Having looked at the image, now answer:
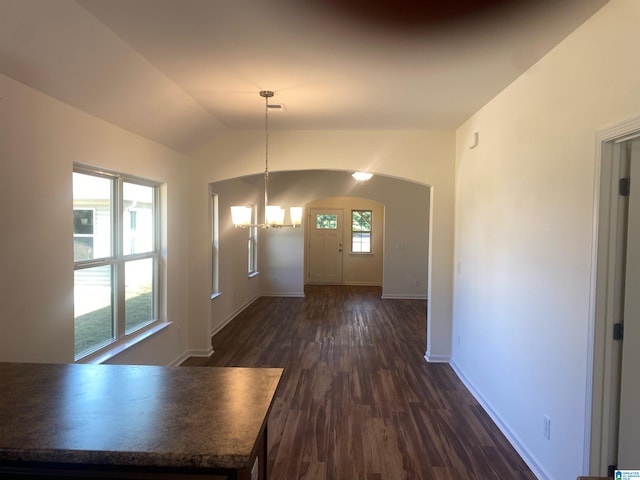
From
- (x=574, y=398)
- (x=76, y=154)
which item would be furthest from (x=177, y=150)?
(x=574, y=398)

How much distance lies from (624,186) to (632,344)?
0.78 metres

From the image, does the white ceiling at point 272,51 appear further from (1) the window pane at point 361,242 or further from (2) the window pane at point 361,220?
(1) the window pane at point 361,242

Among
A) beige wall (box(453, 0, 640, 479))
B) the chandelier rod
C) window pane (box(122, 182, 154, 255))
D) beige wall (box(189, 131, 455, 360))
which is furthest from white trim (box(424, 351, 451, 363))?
window pane (box(122, 182, 154, 255))

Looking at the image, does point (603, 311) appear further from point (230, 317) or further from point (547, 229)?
point (230, 317)

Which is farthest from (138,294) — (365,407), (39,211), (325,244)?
(325,244)

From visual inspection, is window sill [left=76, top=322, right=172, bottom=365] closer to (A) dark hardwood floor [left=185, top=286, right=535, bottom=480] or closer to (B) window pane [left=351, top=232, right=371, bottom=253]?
(A) dark hardwood floor [left=185, top=286, right=535, bottom=480]

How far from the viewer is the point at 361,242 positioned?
9.69 meters

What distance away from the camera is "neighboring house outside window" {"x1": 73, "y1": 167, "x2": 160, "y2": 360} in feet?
8.89

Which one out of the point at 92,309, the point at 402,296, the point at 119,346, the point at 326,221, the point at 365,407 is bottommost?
the point at 365,407

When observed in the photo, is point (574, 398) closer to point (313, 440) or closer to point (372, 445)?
point (372, 445)

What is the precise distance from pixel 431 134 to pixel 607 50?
2.47 meters

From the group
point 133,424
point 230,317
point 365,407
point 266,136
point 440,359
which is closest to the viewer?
point 133,424

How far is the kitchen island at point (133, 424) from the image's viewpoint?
1033 millimetres

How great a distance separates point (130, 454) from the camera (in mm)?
1029
